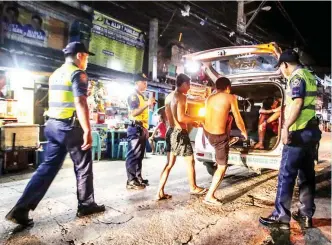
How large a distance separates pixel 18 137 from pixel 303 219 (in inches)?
243

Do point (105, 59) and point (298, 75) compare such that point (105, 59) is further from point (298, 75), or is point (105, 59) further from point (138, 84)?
point (298, 75)

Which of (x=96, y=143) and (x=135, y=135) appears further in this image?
(x=96, y=143)

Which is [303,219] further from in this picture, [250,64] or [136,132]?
[250,64]

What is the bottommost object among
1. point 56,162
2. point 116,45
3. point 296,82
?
point 56,162

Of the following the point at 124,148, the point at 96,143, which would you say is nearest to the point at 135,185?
the point at 96,143

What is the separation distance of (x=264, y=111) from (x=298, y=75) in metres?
3.59

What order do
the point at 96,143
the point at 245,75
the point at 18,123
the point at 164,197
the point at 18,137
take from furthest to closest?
the point at 96,143 < the point at 18,123 < the point at 18,137 < the point at 245,75 < the point at 164,197

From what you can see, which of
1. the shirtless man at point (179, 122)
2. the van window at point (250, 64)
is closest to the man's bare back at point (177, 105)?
the shirtless man at point (179, 122)

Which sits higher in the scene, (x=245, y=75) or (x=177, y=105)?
(x=245, y=75)

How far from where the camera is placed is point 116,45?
11.0 m

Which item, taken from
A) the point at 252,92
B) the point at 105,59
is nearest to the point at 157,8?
the point at 105,59

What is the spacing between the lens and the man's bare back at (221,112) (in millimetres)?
3984

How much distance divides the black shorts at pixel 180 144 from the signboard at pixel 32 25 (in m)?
6.73

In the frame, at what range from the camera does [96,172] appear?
20.7ft
